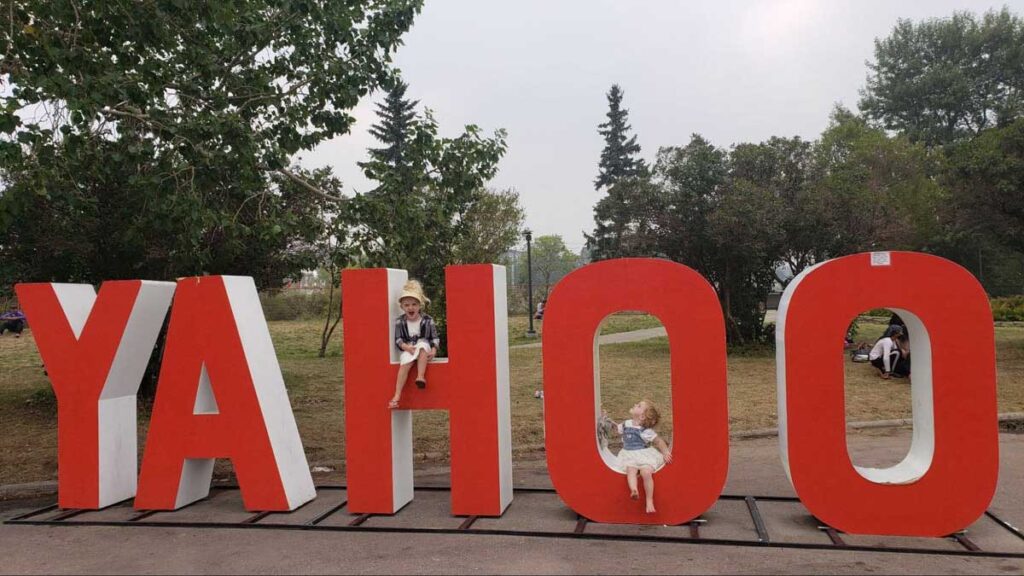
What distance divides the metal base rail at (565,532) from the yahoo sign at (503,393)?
163 millimetres

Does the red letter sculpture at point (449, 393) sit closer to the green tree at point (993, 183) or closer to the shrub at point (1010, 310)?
the green tree at point (993, 183)

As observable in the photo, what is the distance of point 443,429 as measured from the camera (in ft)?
33.7

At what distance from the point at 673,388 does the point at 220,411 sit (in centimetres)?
413

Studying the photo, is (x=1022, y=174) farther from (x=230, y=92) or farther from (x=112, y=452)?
(x=112, y=452)

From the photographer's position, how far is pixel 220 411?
21.6 feet

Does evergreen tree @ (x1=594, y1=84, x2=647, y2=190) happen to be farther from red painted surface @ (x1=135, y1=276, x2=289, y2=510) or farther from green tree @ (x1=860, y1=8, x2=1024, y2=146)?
red painted surface @ (x1=135, y1=276, x2=289, y2=510)

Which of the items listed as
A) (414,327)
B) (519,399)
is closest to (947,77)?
(519,399)

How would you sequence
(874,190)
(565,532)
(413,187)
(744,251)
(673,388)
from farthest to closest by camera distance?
(874,190) < (744,251) < (413,187) < (673,388) < (565,532)

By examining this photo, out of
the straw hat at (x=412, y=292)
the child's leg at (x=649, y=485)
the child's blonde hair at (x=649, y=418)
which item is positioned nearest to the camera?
the child's leg at (x=649, y=485)

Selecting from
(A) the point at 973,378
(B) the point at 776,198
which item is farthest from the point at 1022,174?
(A) the point at 973,378

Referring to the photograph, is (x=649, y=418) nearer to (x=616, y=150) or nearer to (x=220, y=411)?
(x=220, y=411)

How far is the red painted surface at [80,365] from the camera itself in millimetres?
6805

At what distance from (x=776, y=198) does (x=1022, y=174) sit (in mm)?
4982

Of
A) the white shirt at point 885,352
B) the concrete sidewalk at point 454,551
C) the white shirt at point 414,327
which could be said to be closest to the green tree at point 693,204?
the white shirt at point 885,352
